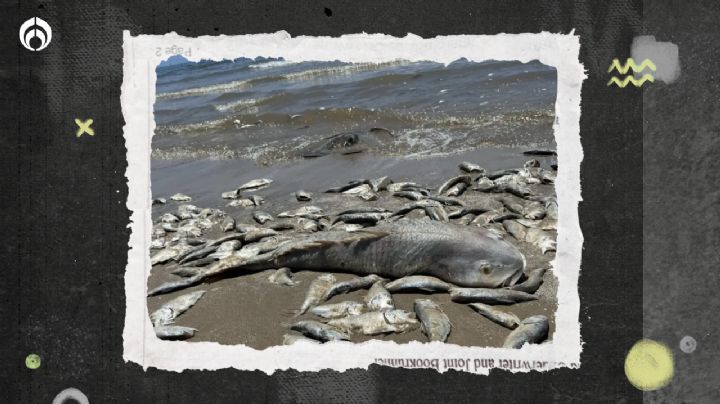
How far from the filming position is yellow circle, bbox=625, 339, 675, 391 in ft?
9.80

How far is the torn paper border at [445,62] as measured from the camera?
2979mm

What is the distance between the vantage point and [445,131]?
7797 mm

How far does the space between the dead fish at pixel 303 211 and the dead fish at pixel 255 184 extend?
101cm

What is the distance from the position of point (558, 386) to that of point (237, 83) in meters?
10.9

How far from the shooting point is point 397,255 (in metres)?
4.14

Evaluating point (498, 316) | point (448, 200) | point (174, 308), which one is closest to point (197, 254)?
point (174, 308)

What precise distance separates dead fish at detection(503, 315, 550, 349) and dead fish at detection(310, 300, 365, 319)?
1077 millimetres

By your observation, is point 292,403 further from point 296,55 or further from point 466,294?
point 296,55

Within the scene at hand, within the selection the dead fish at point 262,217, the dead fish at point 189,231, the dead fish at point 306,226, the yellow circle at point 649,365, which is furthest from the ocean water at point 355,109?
the yellow circle at point 649,365

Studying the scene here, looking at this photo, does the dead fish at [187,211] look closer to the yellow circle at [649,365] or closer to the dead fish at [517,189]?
the dead fish at [517,189]

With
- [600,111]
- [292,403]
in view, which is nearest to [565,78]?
[600,111]

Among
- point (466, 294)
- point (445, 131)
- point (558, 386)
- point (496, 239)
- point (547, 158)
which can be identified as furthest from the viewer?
point (445, 131)

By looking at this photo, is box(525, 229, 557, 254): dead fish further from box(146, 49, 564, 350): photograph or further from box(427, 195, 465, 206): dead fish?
box(427, 195, 465, 206): dead fish

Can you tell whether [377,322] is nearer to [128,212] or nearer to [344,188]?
[128,212]
